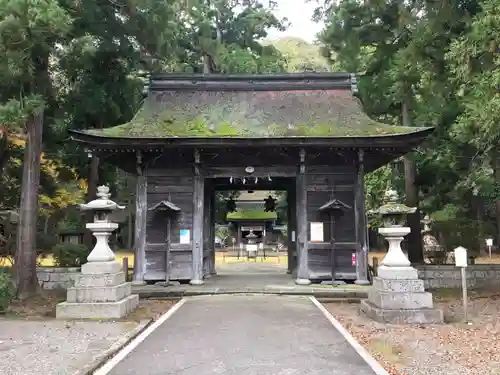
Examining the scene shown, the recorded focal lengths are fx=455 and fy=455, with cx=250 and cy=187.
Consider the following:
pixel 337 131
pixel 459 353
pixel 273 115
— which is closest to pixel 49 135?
pixel 273 115

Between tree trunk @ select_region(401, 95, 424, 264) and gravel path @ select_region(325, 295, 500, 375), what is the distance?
19.8 ft

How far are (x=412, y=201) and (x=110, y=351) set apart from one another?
12.9 metres

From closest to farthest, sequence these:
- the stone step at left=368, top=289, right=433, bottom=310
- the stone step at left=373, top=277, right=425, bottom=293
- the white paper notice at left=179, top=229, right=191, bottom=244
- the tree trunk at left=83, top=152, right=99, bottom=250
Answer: the stone step at left=368, top=289, right=433, bottom=310
the stone step at left=373, top=277, right=425, bottom=293
the white paper notice at left=179, top=229, right=191, bottom=244
the tree trunk at left=83, top=152, right=99, bottom=250

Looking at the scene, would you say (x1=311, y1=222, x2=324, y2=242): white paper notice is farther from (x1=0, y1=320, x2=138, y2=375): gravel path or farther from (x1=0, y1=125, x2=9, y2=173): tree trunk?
(x1=0, y1=125, x2=9, y2=173): tree trunk

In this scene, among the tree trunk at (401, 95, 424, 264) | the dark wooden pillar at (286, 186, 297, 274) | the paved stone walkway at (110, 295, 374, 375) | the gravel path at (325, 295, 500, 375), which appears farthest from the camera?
the dark wooden pillar at (286, 186, 297, 274)

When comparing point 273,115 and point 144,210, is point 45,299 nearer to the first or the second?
point 144,210

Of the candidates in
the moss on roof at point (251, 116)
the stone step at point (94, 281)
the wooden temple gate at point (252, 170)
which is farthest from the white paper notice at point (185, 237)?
the stone step at point (94, 281)

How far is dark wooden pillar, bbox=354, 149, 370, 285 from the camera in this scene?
1333cm

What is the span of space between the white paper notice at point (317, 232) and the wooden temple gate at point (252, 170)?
1.2 inches

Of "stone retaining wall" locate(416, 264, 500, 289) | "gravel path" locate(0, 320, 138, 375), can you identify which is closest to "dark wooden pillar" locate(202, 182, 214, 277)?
"stone retaining wall" locate(416, 264, 500, 289)

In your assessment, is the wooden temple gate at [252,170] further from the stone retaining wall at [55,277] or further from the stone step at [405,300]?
the stone step at [405,300]

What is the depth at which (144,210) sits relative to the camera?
13.6m

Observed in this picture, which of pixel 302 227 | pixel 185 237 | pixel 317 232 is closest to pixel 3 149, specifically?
pixel 185 237

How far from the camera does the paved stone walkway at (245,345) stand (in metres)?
5.62
